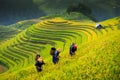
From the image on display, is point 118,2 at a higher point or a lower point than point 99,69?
higher

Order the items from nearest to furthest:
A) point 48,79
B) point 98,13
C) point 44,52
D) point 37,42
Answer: point 48,79
point 44,52
point 37,42
point 98,13

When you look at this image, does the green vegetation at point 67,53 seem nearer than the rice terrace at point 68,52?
Yes

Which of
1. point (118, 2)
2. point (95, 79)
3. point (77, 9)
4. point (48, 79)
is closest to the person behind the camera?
point (95, 79)

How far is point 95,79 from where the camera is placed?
19.1 metres

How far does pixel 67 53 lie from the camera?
36.3 meters

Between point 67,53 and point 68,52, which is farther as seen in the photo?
point 68,52

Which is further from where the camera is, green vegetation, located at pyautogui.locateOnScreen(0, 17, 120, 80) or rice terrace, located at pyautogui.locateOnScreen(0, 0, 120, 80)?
rice terrace, located at pyautogui.locateOnScreen(0, 0, 120, 80)

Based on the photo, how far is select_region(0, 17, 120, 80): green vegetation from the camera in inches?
831

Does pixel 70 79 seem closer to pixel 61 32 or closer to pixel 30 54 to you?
pixel 30 54

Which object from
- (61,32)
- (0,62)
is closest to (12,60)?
(0,62)

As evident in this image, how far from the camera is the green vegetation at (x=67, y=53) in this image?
2111 centimetres

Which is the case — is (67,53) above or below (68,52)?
below

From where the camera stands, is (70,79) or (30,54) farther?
(30,54)

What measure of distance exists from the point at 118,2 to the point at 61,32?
282ft
